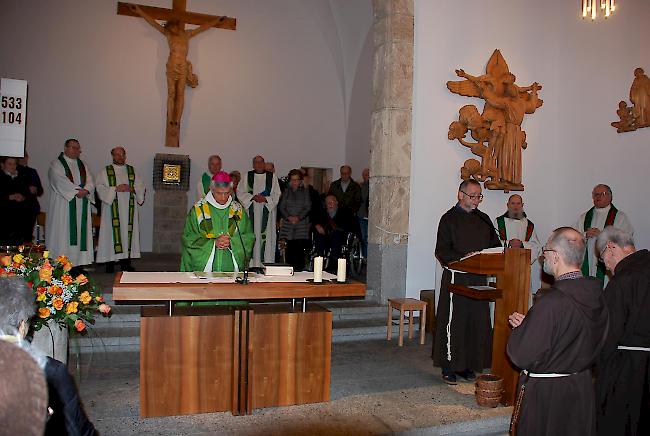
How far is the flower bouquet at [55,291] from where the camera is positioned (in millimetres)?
3691

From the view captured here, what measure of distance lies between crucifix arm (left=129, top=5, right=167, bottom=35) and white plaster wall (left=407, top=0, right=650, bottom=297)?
558 cm


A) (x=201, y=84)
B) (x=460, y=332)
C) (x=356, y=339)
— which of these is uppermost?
(x=201, y=84)

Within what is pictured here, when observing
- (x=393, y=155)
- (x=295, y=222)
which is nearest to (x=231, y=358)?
(x=393, y=155)

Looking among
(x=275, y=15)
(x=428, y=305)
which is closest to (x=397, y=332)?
(x=428, y=305)

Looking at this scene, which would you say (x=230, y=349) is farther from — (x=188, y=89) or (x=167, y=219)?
(x=188, y=89)

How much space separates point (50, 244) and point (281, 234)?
128 inches

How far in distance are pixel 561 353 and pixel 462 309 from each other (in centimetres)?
250

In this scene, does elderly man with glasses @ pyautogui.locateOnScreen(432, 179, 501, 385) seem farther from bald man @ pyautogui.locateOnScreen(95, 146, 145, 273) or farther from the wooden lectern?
bald man @ pyautogui.locateOnScreen(95, 146, 145, 273)

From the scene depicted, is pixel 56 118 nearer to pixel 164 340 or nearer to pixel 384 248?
pixel 384 248

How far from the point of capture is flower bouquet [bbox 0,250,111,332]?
3691 millimetres

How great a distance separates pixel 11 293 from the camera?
6.03 ft

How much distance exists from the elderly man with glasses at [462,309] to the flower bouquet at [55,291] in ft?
9.60

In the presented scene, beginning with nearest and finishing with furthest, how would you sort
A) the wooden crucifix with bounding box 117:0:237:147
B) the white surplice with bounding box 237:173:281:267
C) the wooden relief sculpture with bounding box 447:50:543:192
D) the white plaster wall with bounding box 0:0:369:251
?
1. the wooden relief sculpture with bounding box 447:50:543:192
2. the white surplice with bounding box 237:173:281:267
3. the white plaster wall with bounding box 0:0:369:251
4. the wooden crucifix with bounding box 117:0:237:147

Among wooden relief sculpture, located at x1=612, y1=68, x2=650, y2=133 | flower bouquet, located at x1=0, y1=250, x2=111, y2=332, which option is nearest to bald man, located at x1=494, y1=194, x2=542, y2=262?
wooden relief sculpture, located at x1=612, y1=68, x2=650, y2=133
